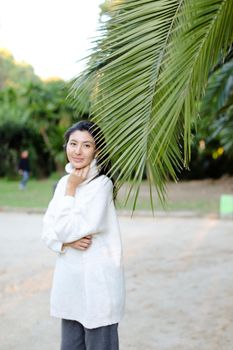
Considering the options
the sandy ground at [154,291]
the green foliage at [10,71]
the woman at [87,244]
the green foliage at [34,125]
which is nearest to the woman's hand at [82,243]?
the woman at [87,244]

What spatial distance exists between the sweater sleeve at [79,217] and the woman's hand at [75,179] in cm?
4

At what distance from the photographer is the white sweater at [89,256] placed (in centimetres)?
Answer: 247

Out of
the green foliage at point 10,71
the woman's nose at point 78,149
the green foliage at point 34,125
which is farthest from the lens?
the green foliage at point 10,71


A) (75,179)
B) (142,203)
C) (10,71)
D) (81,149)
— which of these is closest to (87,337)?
(75,179)

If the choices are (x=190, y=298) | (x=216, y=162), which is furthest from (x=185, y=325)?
(x=216, y=162)

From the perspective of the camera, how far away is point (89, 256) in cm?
251

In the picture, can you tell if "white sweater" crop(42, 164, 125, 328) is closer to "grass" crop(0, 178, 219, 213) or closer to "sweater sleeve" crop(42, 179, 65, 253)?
"sweater sleeve" crop(42, 179, 65, 253)

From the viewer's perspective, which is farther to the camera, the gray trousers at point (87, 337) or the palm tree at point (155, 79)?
the gray trousers at point (87, 337)

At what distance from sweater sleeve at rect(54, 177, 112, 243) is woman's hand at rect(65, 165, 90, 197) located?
41mm

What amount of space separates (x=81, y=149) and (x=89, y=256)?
500 mm

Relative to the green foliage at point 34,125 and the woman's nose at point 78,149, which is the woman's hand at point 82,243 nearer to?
the woman's nose at point 78,149

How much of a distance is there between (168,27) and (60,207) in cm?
92

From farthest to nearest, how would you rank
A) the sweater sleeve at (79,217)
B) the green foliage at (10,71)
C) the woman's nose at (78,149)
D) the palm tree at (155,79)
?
the green foliage at (10,71) → the woman's nose at (78,149) → the sweater sleeve at (79,217) → the palm tree at (155,79)

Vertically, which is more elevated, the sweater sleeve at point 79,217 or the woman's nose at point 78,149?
the woman's nose at point 78,149
